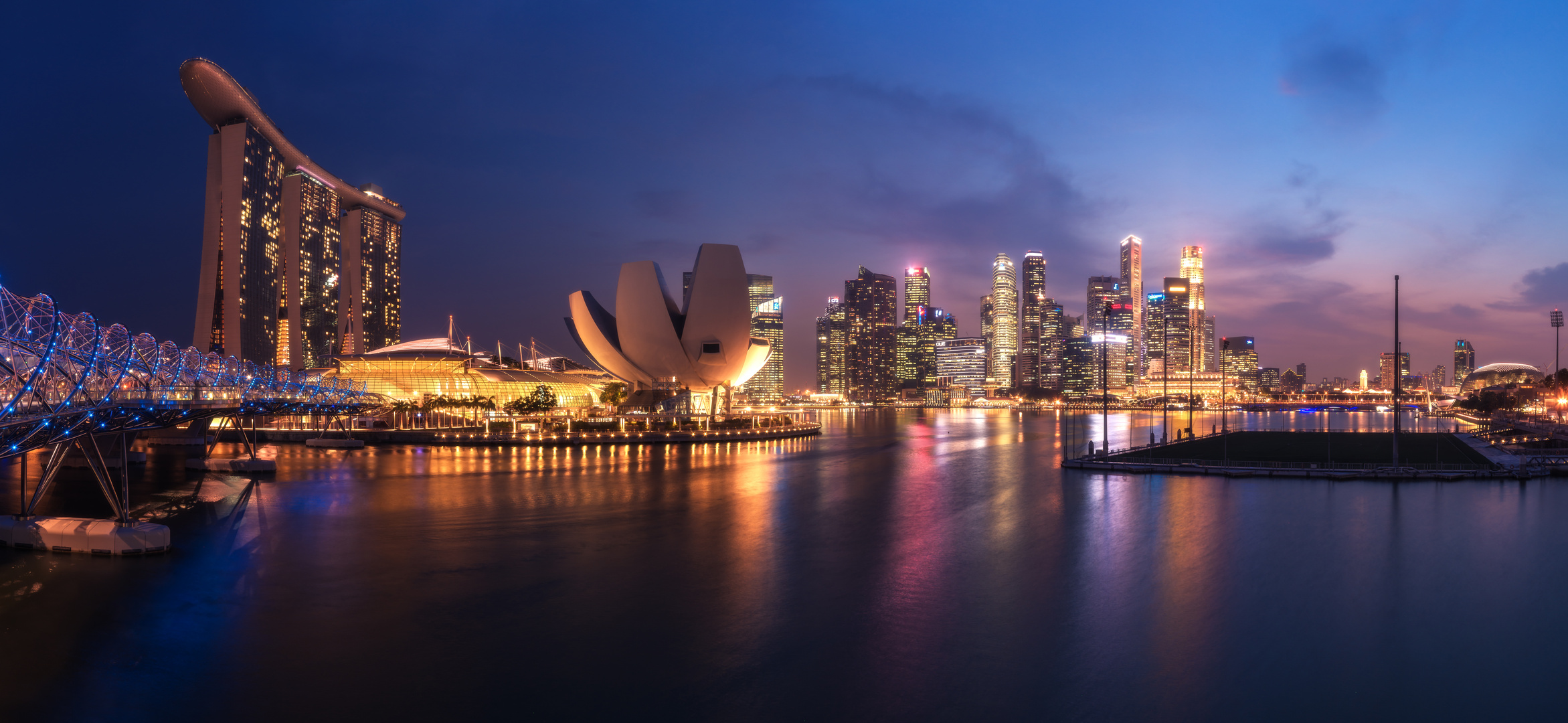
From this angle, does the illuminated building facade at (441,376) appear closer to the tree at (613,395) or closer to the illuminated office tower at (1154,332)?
the tree at (613,395)

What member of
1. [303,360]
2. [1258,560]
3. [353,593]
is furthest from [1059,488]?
[303,360]

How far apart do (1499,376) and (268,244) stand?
148 metres

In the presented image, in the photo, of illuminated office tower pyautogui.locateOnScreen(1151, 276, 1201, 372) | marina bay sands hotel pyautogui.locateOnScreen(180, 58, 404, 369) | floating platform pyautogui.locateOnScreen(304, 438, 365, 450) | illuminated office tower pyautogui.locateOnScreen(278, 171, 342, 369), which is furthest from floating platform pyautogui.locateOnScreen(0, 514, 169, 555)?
illuminated office tower pyautogui.locateOnScreen(1151, 276, 1201, 372)

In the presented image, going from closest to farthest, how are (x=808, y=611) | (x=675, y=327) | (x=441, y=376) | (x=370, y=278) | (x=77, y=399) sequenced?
(x=808, y=611) < (x=77, y=399) < (x=675, y=327) < (x=441, y=376) < (x=370, y=278)

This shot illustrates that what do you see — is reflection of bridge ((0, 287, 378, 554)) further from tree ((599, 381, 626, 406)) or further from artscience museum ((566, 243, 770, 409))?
tree ((599, 381, 626, 406))

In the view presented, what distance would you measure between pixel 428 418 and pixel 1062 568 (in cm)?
4498

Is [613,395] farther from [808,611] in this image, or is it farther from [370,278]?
[370,278]

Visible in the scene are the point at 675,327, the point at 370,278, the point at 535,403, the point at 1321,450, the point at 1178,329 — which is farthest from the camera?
the point at 1178,329

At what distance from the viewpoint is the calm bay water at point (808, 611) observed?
773cm

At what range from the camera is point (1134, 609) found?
415 inches

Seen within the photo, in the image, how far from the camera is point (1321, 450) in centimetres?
3428

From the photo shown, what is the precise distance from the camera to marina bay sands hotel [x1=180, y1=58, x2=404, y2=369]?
6512cm

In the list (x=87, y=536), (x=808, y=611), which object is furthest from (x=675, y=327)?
(x=808, y=611)

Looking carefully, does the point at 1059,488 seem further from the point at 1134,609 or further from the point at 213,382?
the point at 213,382
